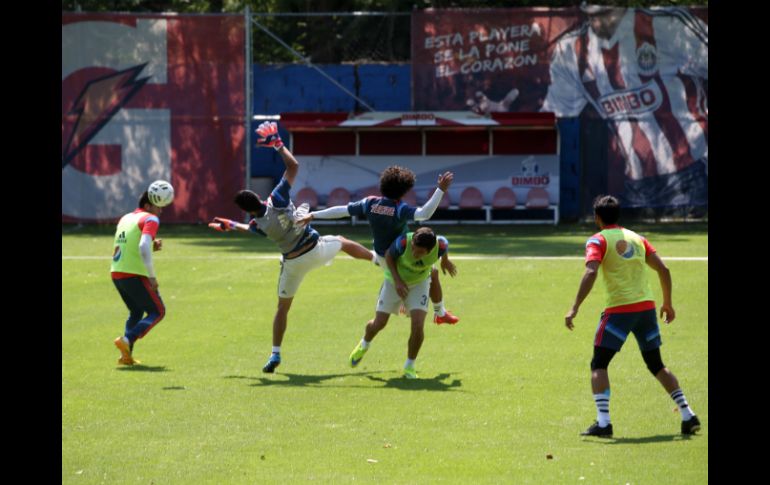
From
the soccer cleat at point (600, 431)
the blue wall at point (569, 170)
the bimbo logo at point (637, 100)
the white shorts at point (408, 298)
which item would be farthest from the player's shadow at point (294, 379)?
the blue wall at point (569, 170)

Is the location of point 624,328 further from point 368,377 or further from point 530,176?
point 530,176

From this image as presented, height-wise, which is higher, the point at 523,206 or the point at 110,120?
the point at 110,120

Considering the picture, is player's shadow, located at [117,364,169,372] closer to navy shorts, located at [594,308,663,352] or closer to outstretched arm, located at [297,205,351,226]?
outstretched arm, located at [297,205,351,226]

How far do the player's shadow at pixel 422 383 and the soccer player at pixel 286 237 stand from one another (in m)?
1.16

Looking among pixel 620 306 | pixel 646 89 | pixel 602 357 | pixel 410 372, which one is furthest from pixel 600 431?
pixel 646 89

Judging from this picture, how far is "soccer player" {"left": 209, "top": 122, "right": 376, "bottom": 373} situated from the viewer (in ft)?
39.8

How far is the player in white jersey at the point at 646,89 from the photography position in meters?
31.3

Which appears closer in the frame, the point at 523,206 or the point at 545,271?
the point at 545,271

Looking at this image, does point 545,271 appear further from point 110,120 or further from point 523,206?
point 110,120

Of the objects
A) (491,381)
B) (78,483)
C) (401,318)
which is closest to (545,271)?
(401,318)

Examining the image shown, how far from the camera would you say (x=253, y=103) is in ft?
112

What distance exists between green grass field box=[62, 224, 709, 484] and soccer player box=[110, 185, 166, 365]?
37 centimetres
